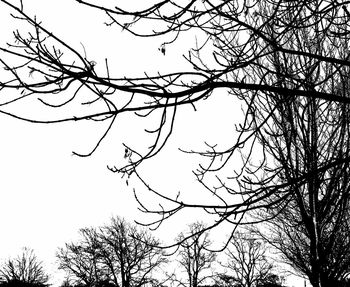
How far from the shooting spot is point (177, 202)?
2441mm

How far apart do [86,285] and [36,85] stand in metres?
34.5

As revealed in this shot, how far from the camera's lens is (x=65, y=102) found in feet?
6.56

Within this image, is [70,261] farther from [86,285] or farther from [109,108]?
[109,108]

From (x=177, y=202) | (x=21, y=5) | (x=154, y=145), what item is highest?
(x=21, y=5)

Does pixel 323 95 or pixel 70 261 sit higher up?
pixel 70 261

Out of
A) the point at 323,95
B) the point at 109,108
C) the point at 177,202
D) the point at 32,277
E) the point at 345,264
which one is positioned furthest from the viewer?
the point at 32,277

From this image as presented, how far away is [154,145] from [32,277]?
40.3m

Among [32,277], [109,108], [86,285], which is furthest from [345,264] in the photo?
[32,277]

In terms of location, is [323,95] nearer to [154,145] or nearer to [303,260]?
[154,145]

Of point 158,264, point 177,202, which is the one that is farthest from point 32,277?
point 177,202

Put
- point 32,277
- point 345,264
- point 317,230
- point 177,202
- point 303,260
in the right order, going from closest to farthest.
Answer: point 177,202 < point 317,230 < point 345,264 < point 303,260 < point 32,277

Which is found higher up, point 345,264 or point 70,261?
point 70,261

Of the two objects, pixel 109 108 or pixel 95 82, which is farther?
pixel 109 108

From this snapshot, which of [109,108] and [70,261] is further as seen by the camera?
[70,261]
